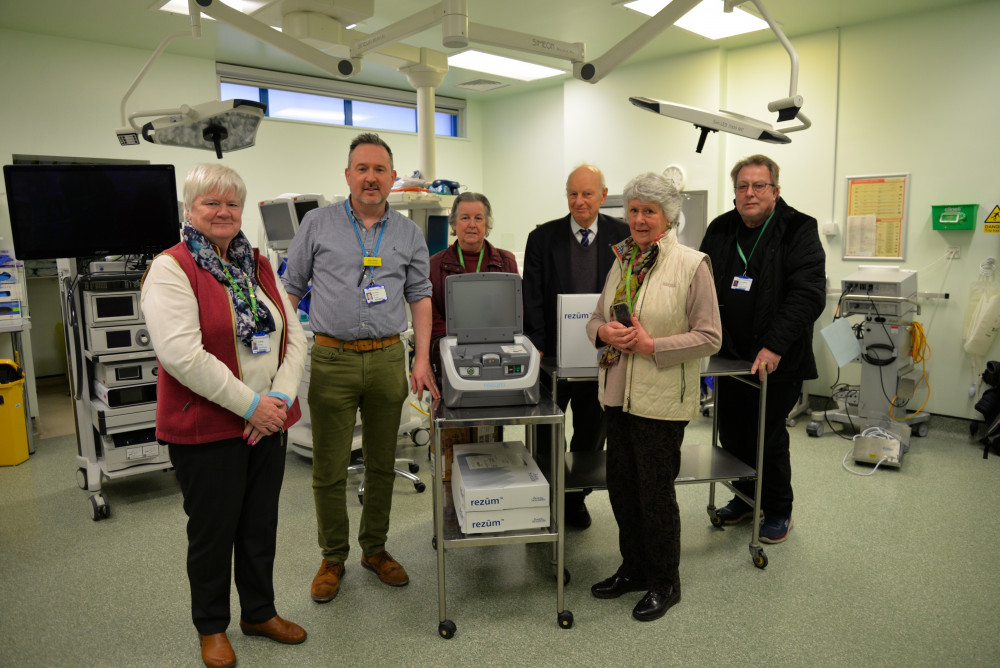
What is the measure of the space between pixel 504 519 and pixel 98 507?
2277 millimetres

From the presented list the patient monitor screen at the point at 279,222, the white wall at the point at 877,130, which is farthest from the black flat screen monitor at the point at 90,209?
the white wall at the point at 877,130

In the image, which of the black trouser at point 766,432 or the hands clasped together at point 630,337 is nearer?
the hands clasped together at point 630,337

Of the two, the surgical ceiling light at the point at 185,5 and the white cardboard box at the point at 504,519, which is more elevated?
the surgical ceiling light at the point at 185,5

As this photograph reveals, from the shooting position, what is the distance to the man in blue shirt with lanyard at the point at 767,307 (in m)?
2.73

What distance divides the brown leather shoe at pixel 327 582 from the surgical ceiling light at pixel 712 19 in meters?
3.96

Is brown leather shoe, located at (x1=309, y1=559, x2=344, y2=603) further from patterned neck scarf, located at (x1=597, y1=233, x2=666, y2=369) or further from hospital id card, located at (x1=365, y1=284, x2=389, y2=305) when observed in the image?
patterned neck scarf, located at (x1=597, y1=233, x2=666, y2=369)

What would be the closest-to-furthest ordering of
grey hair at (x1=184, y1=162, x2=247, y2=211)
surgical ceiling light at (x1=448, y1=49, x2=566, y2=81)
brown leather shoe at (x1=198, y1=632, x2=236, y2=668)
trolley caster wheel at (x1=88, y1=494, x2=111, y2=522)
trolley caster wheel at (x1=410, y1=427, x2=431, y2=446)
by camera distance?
grey hair at (x1=184, y1=162, x2=247, y2=211)
brown leather shoe at (x1=198, y1=632, x2=236, y2=668)
trolley caster wheel at (x1=88, y1=494, x2=111, y2=522)
trolley caster wheel at (x1=410, y1=427, x2=431, y2=446)
surgical ceiling light at (x1=448, y1=49, x2=566, y2=81)

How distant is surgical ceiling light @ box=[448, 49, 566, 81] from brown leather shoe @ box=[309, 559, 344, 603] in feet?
14.9

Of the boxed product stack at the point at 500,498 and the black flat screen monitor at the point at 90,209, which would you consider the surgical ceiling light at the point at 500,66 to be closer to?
the black flat screen monitor at the point at 90,209

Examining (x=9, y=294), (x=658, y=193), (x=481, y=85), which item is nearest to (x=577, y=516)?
(x=658, y=193)

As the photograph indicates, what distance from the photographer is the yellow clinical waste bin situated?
4066mm

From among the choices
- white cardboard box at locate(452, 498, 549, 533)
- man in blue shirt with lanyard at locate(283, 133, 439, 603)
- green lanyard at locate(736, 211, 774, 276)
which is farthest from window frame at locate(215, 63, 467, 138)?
white cardboard box at locate(452, 498, 549, 533)

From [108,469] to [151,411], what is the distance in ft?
1.23

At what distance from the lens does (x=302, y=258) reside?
2.41 meters
